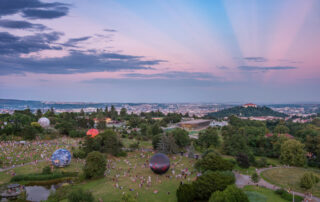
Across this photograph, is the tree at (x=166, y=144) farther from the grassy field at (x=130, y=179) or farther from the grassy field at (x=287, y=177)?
the grassy field at (x=287, y=177)

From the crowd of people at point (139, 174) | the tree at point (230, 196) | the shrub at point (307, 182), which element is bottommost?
the crowd of people at point (139, 174)

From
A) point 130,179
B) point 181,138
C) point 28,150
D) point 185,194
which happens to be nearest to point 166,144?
point 181,138

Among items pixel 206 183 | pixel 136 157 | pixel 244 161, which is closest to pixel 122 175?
pixel 136 157

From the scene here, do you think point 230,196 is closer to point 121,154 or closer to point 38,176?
point 38,176

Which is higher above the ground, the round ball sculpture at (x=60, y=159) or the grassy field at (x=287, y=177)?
the round ball sculpture at (x=60, y=159)

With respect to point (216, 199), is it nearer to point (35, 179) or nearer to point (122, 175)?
point (122, 175)

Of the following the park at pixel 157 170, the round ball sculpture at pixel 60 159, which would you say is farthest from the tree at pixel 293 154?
the round ball sculpture at pixel 60 159

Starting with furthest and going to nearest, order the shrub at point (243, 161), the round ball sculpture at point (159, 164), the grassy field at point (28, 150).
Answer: the grassy field at point (28, 150) → the shrub at point (243, 161) → the round ball sculpture at point (159, 164)
